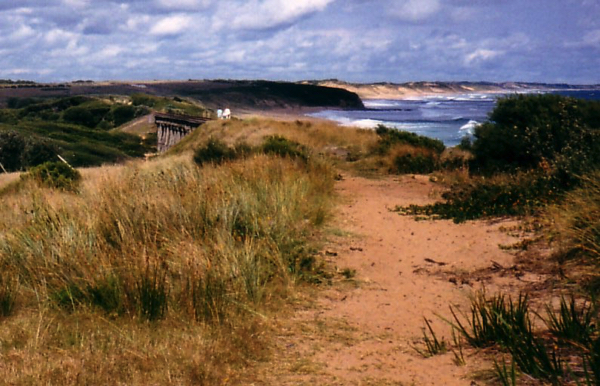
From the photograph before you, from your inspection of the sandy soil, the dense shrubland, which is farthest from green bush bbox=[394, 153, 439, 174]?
the dense shrubland

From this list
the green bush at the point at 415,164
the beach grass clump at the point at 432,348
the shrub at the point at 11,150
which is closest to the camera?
the beach grass clump at the point at 432,348

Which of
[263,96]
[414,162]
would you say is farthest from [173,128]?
[263,96]

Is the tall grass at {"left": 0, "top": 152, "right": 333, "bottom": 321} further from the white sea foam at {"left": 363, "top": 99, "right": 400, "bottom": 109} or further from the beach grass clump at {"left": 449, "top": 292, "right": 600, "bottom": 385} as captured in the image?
the white sea foam at {"left": 363, "top": 99, "right": 400, "bottom": 109}

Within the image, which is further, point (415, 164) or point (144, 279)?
point (415, 164)

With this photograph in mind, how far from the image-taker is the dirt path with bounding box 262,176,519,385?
461 cm

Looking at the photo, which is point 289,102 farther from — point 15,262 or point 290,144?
point 15,262

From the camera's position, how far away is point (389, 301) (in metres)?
6.43

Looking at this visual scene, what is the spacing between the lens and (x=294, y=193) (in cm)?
981

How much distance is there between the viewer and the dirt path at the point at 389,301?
4605 millimetres

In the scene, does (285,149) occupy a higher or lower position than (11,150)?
higher

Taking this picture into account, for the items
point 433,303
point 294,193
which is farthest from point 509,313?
point 294,193

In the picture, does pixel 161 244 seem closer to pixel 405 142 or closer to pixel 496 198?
pixel 496 198

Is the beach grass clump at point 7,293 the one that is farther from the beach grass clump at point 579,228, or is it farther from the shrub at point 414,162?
the shrub at point 414,162

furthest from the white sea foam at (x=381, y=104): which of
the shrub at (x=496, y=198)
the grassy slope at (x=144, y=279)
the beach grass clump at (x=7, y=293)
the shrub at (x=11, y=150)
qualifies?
the beach grass clump at (x=7, y=293)
